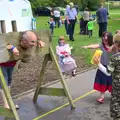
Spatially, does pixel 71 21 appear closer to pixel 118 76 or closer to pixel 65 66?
pixel 65 66

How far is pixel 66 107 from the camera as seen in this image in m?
7.21

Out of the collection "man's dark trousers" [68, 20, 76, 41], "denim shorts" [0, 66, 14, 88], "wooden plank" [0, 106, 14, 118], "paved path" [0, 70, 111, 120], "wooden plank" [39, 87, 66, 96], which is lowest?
"man's dark trousers" [68, 20, 76, 41]

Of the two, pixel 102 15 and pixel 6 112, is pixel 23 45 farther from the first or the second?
pixel 102 15

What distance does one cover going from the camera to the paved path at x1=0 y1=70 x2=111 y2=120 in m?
6.66

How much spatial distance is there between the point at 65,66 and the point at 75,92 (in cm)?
195

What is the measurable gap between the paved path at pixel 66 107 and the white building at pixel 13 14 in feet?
5.35

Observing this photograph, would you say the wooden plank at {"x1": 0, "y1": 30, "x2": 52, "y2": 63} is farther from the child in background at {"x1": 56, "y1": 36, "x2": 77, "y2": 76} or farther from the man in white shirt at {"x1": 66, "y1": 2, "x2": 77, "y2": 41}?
the man in white shirt at {"x1": 66, "y1": 2, "x2": 77, "y2": 41}

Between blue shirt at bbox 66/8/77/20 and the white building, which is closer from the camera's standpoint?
the white building

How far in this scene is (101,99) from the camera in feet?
24.8

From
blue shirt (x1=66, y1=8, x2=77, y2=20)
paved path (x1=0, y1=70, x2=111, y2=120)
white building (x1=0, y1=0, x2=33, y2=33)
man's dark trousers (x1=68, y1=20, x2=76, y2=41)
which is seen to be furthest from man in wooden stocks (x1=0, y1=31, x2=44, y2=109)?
blue shirt (x1=66, y1=8, x2=77, y2=20)

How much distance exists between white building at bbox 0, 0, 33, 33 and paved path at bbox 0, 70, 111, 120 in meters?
1.63

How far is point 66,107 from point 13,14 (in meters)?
2.62

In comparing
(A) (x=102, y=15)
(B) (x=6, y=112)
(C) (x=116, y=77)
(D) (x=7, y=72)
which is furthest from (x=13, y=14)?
(A) (x=102, y=15)

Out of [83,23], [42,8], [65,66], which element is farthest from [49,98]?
[42,8]
